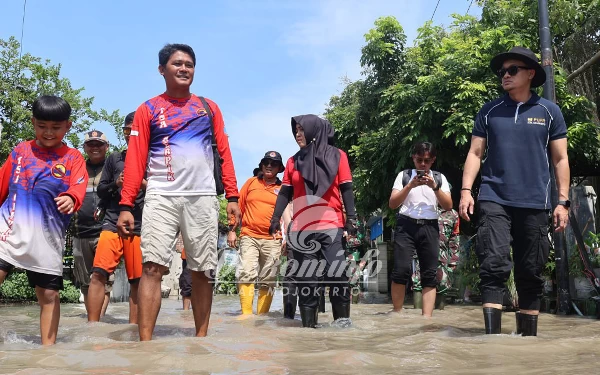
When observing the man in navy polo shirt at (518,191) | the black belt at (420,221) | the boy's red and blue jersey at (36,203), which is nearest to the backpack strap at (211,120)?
the boy's red and blue jersey at (36,203)

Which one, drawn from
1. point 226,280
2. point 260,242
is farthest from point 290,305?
point 226,280

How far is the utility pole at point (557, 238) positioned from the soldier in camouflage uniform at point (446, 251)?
51.7 inches

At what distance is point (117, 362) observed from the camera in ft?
11.0

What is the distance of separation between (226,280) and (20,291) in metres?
7.00

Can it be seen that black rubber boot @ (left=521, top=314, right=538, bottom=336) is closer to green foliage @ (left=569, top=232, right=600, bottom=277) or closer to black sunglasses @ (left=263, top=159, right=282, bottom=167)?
green foliage @ (left=569, top=232, right=600, bottom=277)

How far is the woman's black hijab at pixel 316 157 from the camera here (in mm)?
5938

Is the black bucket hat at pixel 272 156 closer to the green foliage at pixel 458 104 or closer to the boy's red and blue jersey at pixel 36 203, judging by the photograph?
the boy's red and blue jersey at pixel 36 203

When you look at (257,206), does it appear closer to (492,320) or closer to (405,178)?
(405,178)

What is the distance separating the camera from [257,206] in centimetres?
789

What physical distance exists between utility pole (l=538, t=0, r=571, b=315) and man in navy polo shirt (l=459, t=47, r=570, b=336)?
10.7ft

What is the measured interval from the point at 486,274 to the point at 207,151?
7.15 ft

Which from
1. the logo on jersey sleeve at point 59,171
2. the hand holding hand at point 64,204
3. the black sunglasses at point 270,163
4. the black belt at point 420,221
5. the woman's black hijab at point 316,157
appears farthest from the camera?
the black sunglasses at point 270,163

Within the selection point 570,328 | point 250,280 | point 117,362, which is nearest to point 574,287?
point 570,328

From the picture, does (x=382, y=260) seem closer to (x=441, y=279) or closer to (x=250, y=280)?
(x=441, y=279)
